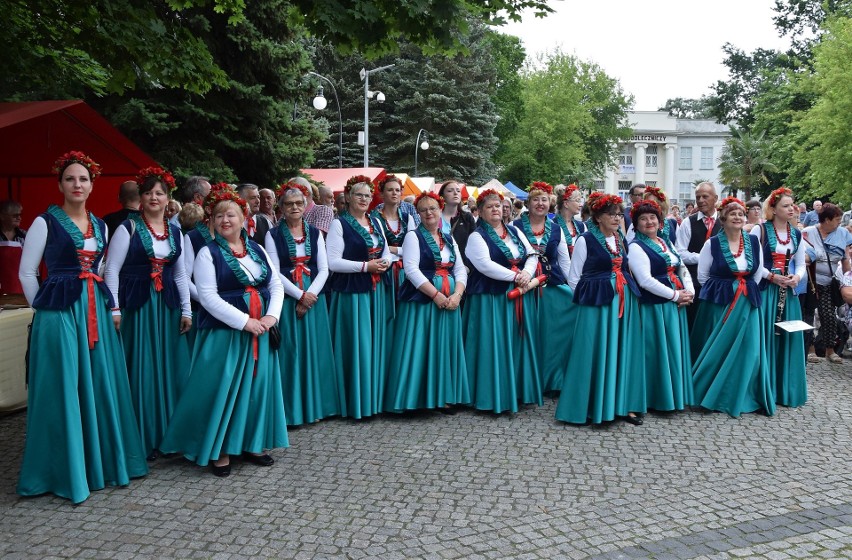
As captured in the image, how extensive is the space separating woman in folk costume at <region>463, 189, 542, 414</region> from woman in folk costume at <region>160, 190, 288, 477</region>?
2.13 metres

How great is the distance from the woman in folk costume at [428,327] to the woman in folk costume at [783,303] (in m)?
2.93

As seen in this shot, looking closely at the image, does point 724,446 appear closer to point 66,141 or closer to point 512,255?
point 512,255

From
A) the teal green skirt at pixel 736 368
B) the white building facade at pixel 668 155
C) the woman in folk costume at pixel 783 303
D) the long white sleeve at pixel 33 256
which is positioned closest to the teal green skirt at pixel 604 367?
the teal green skirt at pixel 736 368

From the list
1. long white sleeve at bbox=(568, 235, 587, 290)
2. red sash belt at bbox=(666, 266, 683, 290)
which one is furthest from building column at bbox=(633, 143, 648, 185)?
long white sleeve at bbox=(568, 235, 587, 290)

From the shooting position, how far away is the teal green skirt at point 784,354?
737 centimetres

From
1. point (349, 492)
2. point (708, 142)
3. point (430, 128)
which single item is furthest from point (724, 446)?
point (708, 142)

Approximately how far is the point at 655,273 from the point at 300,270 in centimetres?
308

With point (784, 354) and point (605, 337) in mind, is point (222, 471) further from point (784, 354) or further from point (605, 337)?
point (784, 354)

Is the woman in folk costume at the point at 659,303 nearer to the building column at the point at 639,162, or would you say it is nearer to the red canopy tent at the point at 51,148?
the red canopy tent at the point at 51,148

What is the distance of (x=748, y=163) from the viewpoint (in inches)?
2408

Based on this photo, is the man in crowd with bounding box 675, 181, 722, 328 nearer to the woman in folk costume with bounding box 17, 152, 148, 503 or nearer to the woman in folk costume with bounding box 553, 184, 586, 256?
the woman in folk costume with bounding box 553, 184, 586, 256

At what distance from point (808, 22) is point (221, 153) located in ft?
147

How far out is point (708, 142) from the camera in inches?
3770

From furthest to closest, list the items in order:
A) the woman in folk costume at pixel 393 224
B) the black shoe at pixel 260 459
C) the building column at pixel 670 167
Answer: the building column at pixel 670 167 < the woman in folk costume at pixel 393 224 < the black shoe at pixel 260 459
